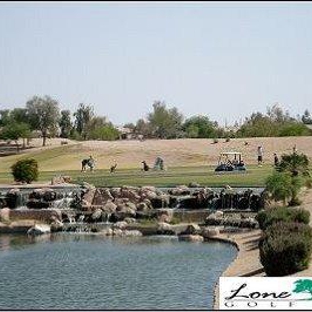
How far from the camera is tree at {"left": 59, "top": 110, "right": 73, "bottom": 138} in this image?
11766 cm

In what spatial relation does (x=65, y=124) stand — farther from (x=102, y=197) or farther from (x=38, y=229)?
(x=38, y=229)

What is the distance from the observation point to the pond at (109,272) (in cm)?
2386

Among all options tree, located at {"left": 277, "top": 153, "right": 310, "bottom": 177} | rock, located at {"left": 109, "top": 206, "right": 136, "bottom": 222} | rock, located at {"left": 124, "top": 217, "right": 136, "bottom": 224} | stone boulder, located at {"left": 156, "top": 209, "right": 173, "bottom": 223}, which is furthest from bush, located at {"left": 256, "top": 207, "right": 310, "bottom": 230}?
rock, located at {"left": 109, "top": 206, "right": 136, "bottom": 222}

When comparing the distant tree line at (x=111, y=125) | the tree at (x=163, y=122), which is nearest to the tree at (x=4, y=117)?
the distant tree line at (x=111, y=125)

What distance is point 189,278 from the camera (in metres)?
27.4

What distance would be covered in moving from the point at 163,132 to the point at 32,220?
81.5 m

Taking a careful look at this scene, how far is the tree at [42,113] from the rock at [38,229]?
6809 centimetres

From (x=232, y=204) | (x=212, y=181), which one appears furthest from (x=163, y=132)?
(x=232, y=204)

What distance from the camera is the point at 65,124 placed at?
12094cm

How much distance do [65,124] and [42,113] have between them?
323 inches

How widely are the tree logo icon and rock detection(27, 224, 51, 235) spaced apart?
2465 centimetres

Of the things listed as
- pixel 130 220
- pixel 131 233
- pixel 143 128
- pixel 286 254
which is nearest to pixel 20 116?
pixel 143 128

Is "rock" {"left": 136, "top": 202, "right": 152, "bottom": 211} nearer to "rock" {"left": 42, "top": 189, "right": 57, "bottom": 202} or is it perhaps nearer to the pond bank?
"rock" {"left": 42, "top": 189, "right": 57, "bottom": 202}

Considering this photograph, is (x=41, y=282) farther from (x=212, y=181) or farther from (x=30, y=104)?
(x=30, y=104)
